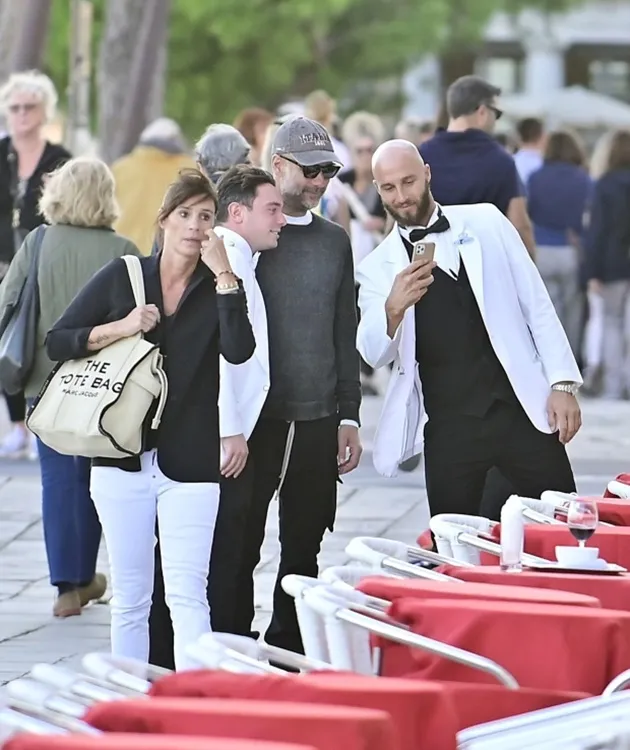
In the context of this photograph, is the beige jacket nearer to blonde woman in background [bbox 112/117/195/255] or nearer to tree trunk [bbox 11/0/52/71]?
blonde woman in background [bbox 112/117/195/255]

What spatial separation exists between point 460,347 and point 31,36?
13572 mm

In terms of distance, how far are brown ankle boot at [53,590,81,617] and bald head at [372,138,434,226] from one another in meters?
2.29

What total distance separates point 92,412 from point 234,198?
846 mm

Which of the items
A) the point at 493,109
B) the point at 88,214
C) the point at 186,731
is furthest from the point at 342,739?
the point at 493,109

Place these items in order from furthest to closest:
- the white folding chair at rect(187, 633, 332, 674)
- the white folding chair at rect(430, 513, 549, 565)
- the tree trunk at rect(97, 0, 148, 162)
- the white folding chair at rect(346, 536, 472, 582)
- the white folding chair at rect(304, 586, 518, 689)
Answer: the tree trunk at rect(97, 0, 148, 162)
the white folding chair at rect(430, 513, 549, 565)
the white folding chair at rect(346, 536, 472, 582)
the white folding chair at rect(304, 586, 518, 689)
the white folding chair at rect(187, 633, 332, 674)

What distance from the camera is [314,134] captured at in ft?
23.7

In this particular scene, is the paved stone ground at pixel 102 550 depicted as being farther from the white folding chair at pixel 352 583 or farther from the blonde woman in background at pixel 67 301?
the white folding chair at pixel 352 583

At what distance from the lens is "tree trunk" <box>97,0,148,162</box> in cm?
2458

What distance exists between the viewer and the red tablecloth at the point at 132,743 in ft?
11.8

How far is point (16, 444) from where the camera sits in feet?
43.2

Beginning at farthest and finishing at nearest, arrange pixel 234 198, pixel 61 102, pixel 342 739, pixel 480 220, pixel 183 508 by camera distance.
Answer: pixel 61 102, pixel 480 220, pixel 234 198, pixel 183 508, pixel 342 739

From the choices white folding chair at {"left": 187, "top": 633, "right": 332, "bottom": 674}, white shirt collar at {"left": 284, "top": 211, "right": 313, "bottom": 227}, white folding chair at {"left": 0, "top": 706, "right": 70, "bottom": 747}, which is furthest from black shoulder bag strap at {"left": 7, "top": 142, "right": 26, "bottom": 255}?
white folding chair at {"left": 0, "top": 706, "right": 70, "bottom": 747}

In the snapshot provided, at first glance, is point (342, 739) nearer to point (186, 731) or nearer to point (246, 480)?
point (186, 731)

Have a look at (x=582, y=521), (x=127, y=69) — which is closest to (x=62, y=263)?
(x=582, y=521)
